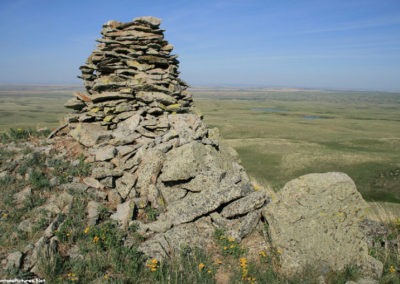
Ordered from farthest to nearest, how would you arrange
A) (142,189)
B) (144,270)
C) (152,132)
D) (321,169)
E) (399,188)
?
(321,169), (399,188), (152,132), (142,189), (144,270)

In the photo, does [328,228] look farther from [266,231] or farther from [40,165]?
[40,165]

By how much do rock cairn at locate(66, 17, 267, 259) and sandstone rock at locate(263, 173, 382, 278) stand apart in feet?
3.34

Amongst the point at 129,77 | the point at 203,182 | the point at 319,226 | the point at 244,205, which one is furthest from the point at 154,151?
the point at 319,226

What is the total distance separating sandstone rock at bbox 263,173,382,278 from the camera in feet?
25.1

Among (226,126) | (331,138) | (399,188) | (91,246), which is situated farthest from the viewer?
(226,126)

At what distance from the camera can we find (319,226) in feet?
26.8

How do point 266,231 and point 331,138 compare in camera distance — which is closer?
point 266,231

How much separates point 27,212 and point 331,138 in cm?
8195

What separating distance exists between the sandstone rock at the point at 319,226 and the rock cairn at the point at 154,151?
1.02 m

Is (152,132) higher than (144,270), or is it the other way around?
(152,132)

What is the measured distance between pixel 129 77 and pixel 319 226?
12025 mm

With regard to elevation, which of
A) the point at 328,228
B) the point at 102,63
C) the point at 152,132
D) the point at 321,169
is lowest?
the point at 321,169

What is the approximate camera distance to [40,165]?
1145 centimetres

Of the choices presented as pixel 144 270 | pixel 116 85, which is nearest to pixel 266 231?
pixel 144 270
